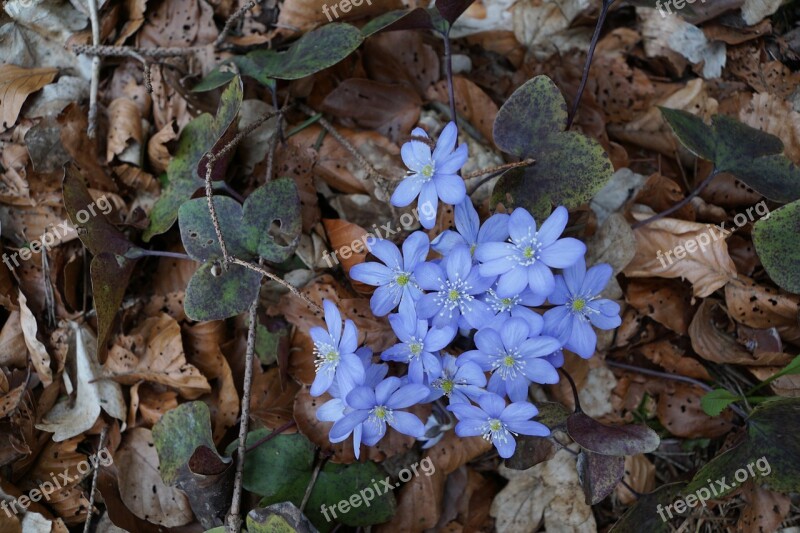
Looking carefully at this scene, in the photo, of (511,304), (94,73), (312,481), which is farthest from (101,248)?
(511,304)

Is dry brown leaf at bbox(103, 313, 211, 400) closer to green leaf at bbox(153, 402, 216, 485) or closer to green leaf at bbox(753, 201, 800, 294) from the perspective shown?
green leaf at bbox(153, 402, 216, 485)

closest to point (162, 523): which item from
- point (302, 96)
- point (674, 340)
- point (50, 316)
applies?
point (50, 316)

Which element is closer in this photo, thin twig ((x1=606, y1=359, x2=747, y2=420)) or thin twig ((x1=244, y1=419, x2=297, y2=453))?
thin twig ((x1=244, y1=419, x2=297, y2=453))

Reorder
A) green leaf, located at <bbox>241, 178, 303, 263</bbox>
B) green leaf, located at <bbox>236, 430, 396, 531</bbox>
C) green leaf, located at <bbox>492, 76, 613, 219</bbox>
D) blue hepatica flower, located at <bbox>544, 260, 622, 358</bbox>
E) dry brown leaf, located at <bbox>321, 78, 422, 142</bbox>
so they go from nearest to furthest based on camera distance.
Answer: blue hepatica flower, located at <bbox>544, 260, 622, 358</bbox>, green leaf, located at <bbox>492, 76, 613, 219</bbox>, green leaf, located at <bbox>241, 178, 303, 263</bbox>, green leaf, located at <bbox>236, 430, 396, 531</bbox>, dry brown leaf, located at <bbox>321, 78, 422, 142</bbox>

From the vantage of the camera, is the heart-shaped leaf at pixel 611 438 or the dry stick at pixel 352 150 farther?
the dry stick at pixel 352 150

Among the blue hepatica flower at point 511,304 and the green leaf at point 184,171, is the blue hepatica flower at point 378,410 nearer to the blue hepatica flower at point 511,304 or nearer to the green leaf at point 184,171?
the blue hepatica flower at point 511,304

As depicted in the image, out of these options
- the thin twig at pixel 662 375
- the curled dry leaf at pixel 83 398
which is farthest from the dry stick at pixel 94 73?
the thin twig at pixel 662 375

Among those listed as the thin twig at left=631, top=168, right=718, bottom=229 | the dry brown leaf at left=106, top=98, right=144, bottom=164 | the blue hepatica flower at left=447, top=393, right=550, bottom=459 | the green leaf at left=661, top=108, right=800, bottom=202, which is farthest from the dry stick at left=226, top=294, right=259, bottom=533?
the green leaf at left=661, top=108, right=800, bottom=202
